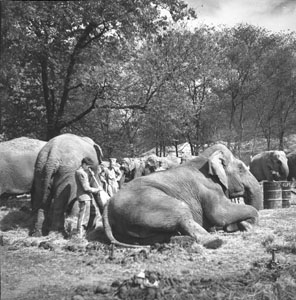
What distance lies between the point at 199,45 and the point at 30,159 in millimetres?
24428

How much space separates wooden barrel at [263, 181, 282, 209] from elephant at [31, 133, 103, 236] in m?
7.01

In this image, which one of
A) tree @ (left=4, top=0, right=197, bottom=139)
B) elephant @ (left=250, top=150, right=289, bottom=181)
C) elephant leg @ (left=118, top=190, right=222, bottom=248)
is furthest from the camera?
elephant @ (left=250, top=150, right=289, bottom=181)

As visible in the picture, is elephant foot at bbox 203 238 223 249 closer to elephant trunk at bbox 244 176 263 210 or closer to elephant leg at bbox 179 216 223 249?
elephant leg at bbox 179 216 223 249

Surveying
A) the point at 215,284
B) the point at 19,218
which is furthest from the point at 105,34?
the point at 215,284

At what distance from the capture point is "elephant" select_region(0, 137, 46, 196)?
15188 millimetres

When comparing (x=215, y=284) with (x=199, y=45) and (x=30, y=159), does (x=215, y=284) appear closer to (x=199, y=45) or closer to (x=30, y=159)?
(x=30, y=159)

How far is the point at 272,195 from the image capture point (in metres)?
15.7

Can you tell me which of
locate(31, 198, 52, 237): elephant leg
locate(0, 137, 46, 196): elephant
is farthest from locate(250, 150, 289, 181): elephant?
locate(31, 198, 52, 237): elephant leg

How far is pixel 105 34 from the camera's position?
70.9ft

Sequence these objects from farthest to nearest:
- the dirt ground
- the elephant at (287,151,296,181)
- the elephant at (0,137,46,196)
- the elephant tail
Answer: the elephant at (287,151,296,181) < the elephant at (0,137,46,196) < the elephant tail < the dirt ground

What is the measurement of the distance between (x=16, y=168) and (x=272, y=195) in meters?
8.82

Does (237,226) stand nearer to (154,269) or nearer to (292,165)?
(154,269)

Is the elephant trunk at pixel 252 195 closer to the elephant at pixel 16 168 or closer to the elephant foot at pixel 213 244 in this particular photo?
the elephant foot at pixel 213 244

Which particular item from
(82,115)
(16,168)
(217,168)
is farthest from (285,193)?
(82,115)
